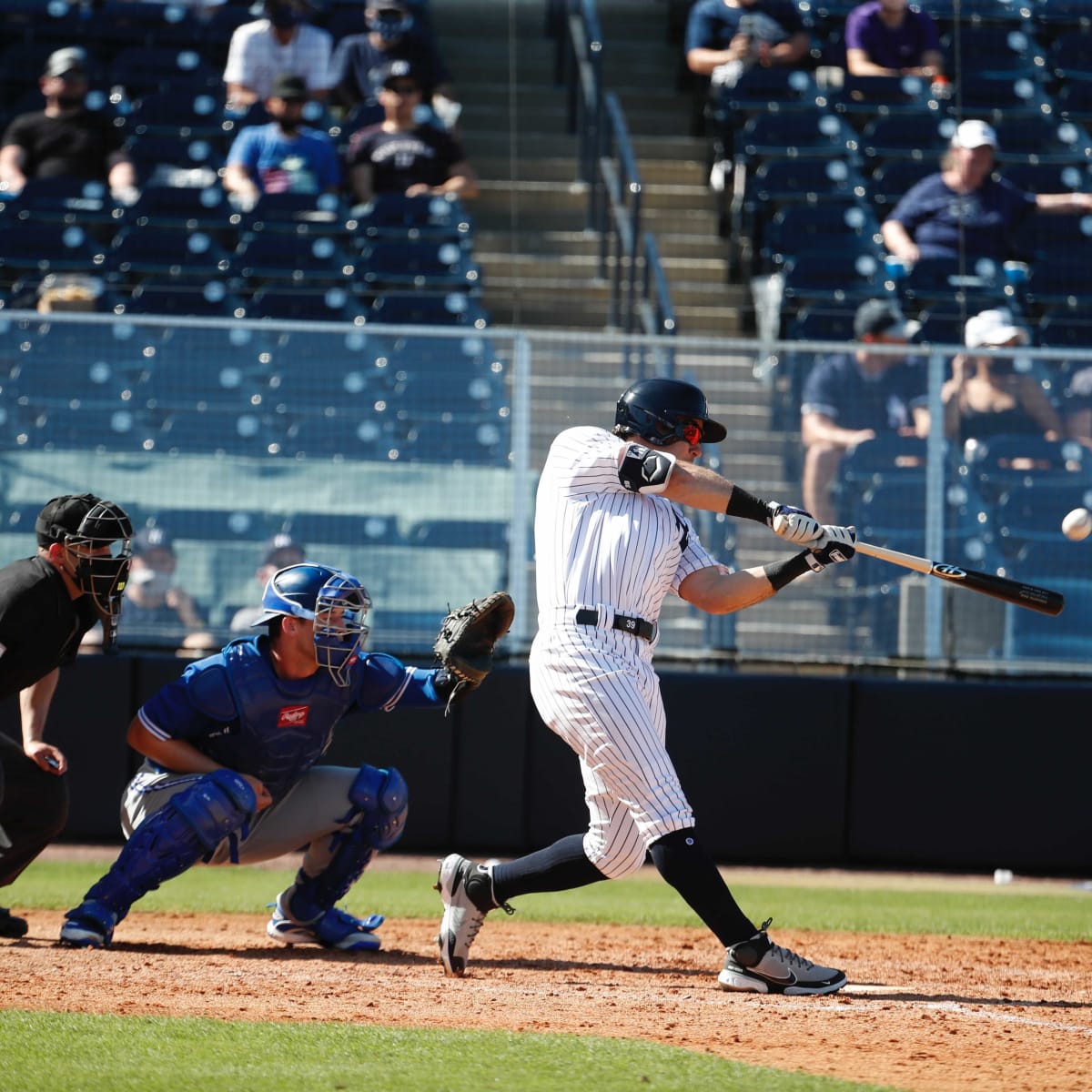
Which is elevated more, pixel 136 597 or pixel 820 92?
pixel 820 92

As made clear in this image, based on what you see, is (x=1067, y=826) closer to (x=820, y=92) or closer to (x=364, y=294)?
(x=364, y=294)

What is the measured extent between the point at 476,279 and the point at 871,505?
10.4 feet

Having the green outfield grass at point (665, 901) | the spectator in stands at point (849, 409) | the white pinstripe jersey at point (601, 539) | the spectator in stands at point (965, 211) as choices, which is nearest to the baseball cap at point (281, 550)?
the green outfield grass at point (665, 901)

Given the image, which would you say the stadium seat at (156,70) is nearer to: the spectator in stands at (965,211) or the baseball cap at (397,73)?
the baseball cap at (397,73)

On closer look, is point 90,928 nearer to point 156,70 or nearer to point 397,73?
point 397,73

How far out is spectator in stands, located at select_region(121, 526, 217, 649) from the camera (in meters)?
8.67

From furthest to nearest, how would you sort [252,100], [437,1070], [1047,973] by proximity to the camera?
[252,100] → [1047,973] → [437,1070]

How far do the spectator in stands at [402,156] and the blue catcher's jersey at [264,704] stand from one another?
609 centimetres

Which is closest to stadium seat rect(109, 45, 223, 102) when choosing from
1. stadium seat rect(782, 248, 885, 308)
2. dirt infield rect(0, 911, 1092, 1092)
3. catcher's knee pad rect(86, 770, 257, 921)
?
stadium seat rect(782, 248, 885, 308)

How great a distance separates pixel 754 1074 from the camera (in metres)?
3.84

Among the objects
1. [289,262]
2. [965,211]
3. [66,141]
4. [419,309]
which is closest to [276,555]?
[419,309]

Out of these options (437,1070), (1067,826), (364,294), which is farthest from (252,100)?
(437,1070)

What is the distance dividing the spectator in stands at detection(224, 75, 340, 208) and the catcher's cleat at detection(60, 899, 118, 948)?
6471 mm

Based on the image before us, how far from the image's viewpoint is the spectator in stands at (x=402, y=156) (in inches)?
445
